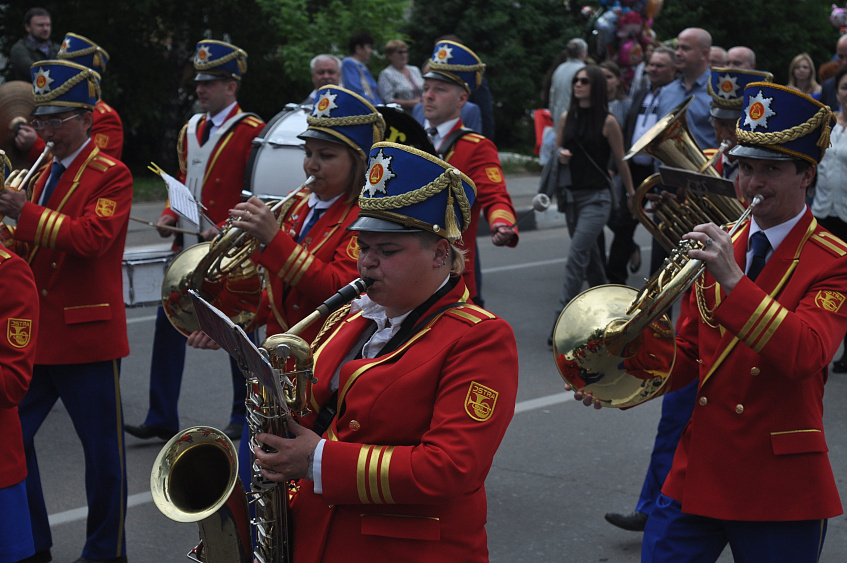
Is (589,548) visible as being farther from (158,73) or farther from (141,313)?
(158,73)

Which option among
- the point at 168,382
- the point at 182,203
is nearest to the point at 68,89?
the point at 182,203

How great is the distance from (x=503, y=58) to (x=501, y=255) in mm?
11239

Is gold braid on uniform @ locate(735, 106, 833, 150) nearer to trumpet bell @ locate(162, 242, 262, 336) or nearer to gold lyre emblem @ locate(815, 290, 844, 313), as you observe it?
gold lyre emblem @ locate(815, 290, 844, 313)

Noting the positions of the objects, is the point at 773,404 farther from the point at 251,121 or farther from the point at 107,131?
the point at 107,131

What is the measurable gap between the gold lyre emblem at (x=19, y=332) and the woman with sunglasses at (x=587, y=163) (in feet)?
19.5

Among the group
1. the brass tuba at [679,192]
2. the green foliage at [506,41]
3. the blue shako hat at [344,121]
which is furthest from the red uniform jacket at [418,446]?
the green foliage at [506,41]

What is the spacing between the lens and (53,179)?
184 inches

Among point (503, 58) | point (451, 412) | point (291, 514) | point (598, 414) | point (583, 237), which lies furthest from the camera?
point (503, 58)

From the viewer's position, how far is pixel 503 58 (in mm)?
22406

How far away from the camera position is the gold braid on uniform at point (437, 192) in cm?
258

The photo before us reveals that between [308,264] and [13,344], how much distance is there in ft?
3.59

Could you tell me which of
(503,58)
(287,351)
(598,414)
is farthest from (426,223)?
(503,58)

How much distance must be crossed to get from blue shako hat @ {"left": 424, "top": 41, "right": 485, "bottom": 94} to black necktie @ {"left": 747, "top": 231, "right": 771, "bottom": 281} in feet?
10.8

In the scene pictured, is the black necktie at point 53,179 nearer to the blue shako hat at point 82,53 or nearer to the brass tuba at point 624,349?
the brass tuba at point 624,349
